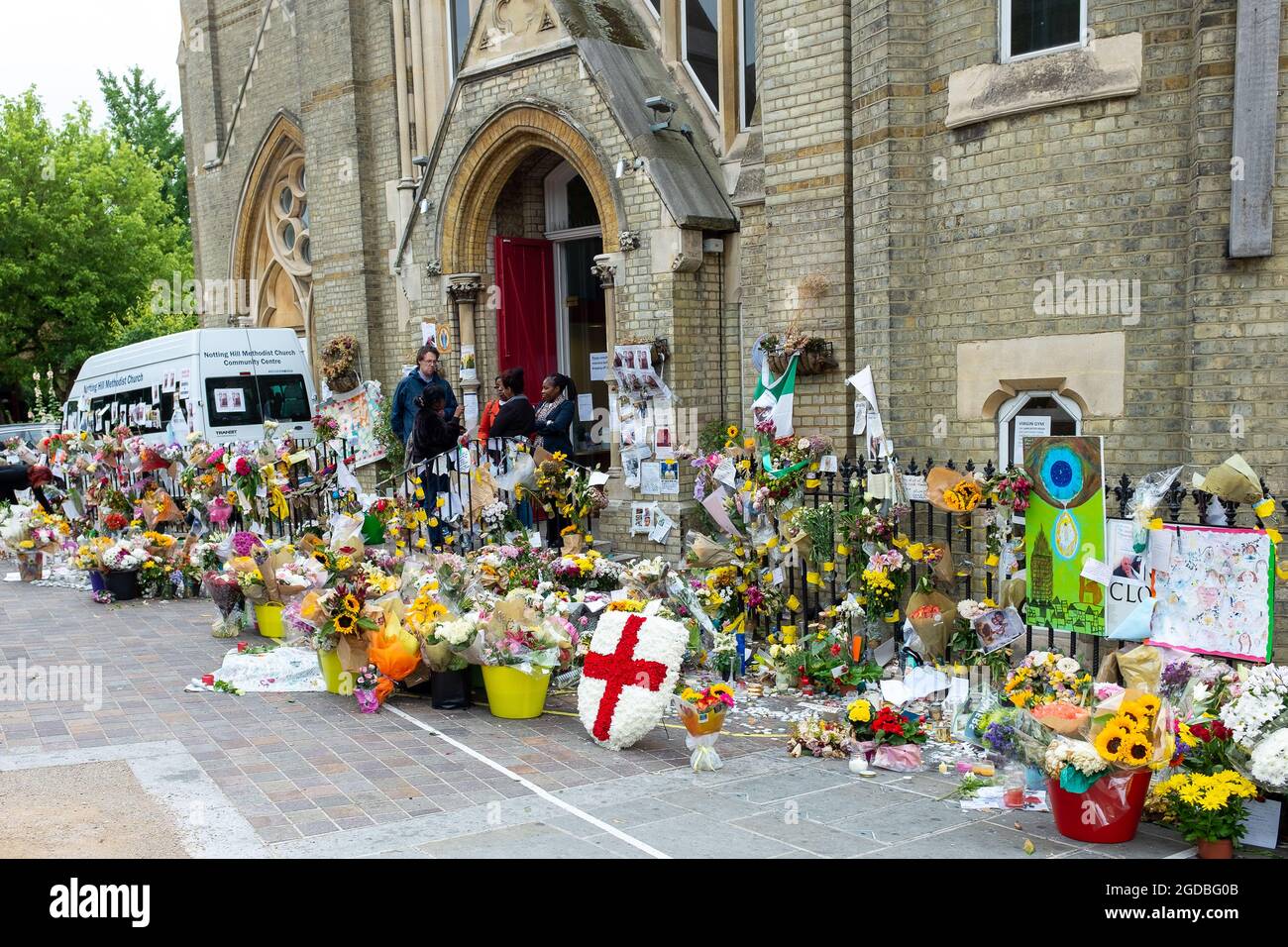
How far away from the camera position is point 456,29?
47.5ft

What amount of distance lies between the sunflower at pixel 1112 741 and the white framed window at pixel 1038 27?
5.42 meters

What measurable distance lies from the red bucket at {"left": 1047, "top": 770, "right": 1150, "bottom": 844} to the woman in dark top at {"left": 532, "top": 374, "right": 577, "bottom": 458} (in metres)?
6.81

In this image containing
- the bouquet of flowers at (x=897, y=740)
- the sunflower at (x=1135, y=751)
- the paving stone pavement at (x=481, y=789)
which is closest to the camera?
the sunflower at (x=1135, y=751)

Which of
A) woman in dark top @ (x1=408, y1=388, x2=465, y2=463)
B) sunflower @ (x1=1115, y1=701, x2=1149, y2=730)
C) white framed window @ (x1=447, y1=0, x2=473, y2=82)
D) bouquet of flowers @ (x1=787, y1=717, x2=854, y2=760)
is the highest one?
white framed window @ (x1=447, y1=0, x2=473, y2=82)

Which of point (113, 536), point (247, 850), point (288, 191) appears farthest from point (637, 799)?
point (288, 191)

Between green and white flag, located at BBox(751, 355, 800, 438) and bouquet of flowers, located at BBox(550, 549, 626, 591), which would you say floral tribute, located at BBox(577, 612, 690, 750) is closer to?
bouquet of flowers, located at BBox(550, 549, 626, 591)

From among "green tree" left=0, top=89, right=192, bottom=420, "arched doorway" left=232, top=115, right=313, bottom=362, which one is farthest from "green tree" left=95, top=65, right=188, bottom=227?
"arched doorway" left=232, top=115, right=313, bottom=362

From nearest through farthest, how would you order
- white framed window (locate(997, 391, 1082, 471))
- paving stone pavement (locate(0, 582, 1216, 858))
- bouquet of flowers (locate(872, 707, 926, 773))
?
A: paving stone pavement (locate(0, 582, 1216, 858)) → bouquet of flowers (locate(872, 707, 926, 773)) → white framed window (locate(997, 391, 1082, 471))

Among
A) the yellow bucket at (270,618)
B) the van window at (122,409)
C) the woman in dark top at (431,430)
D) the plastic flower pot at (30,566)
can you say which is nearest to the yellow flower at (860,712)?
the yellow bucket at (270,618)

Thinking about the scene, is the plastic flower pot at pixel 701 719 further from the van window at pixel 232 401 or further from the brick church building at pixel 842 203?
the van window at pixel 232 401

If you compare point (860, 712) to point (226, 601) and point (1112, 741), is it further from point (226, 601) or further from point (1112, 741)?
point (226, 601)

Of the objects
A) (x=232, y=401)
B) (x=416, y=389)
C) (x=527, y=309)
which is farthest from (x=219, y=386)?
(x=527, y=309)

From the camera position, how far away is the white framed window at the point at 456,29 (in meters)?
14.4

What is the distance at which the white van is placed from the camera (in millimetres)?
14320
